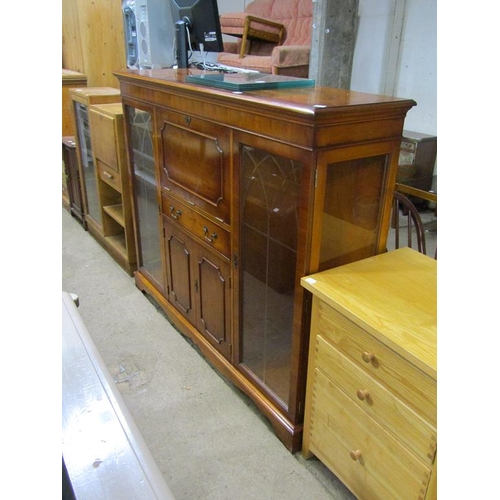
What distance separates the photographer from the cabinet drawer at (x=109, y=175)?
2.63 meters

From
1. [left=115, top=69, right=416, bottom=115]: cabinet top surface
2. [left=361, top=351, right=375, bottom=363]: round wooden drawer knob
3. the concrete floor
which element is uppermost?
[left=115, top=69, right=416, bottom=115]: cabinet top surface

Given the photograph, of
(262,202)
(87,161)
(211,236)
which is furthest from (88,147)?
(262,202)

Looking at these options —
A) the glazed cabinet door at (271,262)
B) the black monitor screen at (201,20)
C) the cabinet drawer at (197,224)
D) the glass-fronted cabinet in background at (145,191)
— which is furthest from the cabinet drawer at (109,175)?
the glazed cabinet door at (271,262)

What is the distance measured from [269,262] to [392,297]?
0.46 metres

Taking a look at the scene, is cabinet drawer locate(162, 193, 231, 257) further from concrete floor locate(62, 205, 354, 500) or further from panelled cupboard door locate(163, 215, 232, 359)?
concrete floor locate(62, 205, 354, 500)

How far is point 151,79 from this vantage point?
6.08 ft

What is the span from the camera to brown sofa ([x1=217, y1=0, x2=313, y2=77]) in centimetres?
382

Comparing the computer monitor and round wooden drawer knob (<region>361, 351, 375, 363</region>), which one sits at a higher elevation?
the computer monitor

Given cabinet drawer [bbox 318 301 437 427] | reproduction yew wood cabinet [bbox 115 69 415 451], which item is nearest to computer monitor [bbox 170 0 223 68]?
reproduction yew wood cabinet [bbox 115 69 415 451]

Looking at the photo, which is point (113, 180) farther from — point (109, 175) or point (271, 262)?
point (271, 262)

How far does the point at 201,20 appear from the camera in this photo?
91.3 inches

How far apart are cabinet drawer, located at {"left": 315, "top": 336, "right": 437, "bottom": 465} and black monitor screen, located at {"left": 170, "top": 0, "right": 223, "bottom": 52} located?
1838mm

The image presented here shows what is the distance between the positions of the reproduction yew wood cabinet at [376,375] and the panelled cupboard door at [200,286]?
520 millimetres
